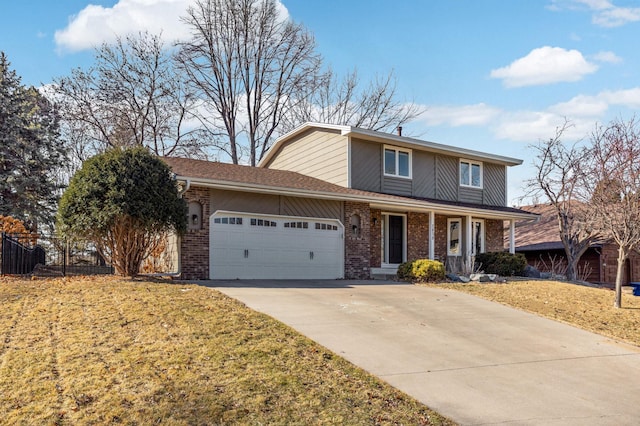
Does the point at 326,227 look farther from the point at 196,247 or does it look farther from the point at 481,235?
the point at 481,235

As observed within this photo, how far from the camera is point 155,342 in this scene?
21.7 ft

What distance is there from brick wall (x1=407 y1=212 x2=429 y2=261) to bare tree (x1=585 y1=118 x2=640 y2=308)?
19.2 ft

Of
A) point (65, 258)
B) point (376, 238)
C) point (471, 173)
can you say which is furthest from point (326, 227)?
point (471, 173)

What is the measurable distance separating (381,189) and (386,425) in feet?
46.8

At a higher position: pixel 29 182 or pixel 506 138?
pixel 506 138

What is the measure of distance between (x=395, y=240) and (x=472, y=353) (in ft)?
37.5

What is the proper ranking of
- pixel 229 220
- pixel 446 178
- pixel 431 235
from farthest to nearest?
pixel 446 178, pixel 431 235, pixel 229 220

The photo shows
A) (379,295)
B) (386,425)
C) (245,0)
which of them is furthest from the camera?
(245,0)

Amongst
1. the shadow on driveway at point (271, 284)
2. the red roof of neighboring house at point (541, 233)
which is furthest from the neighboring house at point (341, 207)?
the red roof of neighboring house at point (541, 233)

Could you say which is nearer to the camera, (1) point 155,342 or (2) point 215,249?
(1) point 155,342

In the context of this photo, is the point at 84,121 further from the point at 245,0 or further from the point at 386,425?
the point at 386,425

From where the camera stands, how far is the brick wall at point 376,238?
18.1 meters

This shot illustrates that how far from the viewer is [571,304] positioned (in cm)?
1296

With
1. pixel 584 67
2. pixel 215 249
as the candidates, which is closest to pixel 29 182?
pixel 215 249
